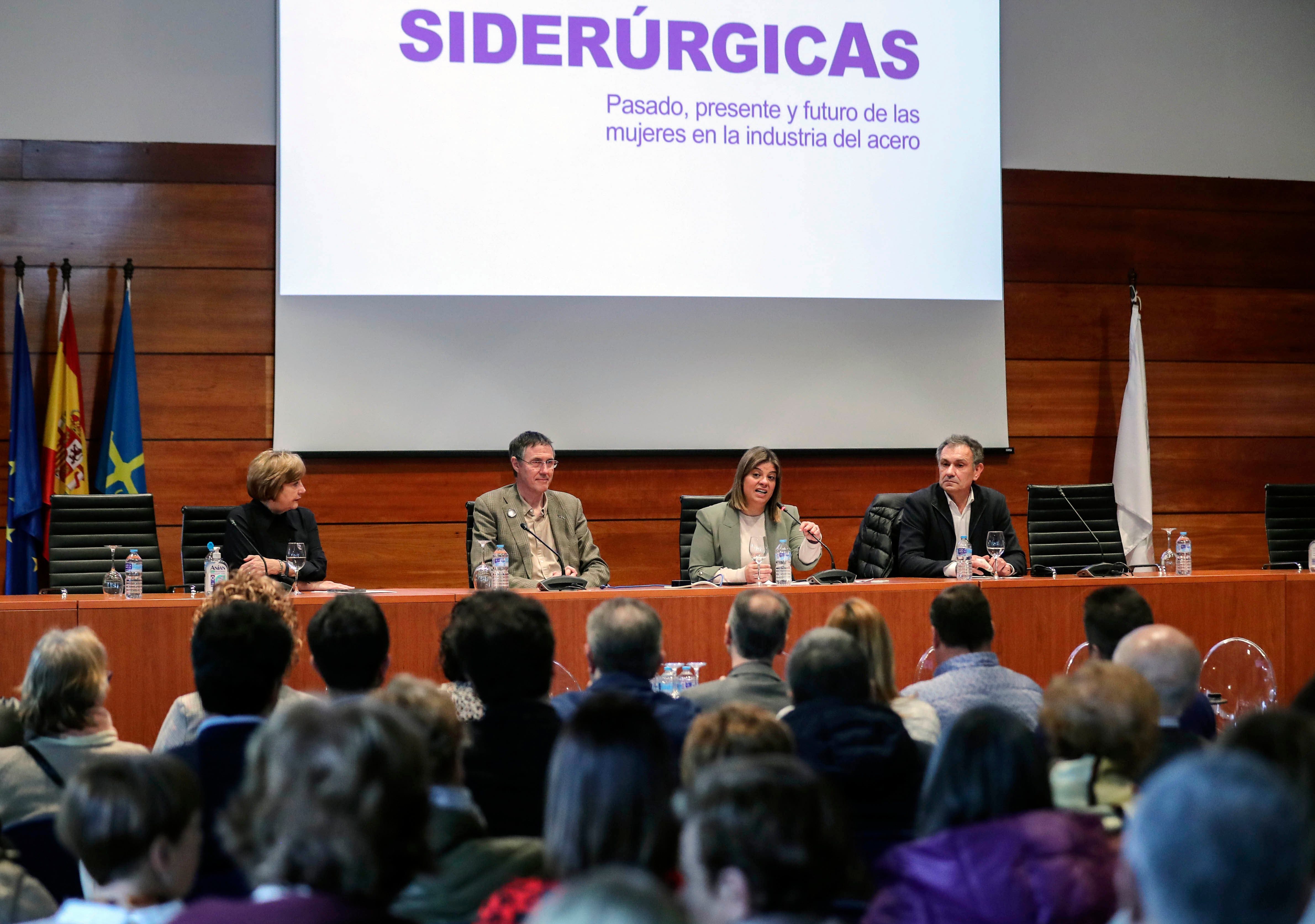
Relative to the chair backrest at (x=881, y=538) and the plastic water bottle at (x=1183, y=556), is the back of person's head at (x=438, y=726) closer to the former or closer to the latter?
the chair backrest at (x=881, y=538)

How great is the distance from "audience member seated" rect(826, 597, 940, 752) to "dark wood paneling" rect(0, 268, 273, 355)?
13.3 feet

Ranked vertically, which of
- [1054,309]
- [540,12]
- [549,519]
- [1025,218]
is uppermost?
Answer: [540,12]

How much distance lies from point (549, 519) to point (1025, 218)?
332 centimetres

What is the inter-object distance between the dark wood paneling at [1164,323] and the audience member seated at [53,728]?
17.3ft

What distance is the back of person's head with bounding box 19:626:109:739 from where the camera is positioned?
87.7 inches

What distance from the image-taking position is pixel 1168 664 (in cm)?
229

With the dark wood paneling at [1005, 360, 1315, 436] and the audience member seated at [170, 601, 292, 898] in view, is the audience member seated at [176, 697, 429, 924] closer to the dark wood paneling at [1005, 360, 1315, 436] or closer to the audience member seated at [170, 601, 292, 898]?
the audience member seated at [170, 601, 292, 898]

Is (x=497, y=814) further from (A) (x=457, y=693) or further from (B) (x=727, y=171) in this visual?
Result: (B) (x=727, y=171)

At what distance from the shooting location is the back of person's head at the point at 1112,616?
297 cm

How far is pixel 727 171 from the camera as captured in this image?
5.88 metres

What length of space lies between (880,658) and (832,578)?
5.96 feet

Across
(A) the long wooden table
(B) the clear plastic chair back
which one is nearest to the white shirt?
(A) the long wooden table

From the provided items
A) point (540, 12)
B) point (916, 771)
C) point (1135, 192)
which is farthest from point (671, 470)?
point (916, 771)

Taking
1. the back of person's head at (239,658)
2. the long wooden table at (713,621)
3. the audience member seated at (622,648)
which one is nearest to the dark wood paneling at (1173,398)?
the long wooden table at (713,621)
